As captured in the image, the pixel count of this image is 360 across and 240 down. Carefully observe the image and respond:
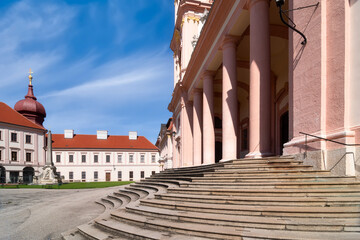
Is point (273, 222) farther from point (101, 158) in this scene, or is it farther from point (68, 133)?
point (68, 133)

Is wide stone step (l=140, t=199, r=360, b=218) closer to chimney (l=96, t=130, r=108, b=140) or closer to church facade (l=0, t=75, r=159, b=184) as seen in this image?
church facade (l=0, t=75, r=159, b=184)

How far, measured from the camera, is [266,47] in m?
8.55

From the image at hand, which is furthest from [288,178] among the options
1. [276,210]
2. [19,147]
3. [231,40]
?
[19,147]

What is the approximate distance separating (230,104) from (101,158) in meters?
49.9

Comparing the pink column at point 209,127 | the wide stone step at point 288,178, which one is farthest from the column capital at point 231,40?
the wide stone step at point 288,178

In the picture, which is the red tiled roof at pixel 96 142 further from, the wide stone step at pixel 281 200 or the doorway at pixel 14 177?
the wide stone step at pixel 281 200

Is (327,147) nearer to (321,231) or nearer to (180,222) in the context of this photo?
(321,231)

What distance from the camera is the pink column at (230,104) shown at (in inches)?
433

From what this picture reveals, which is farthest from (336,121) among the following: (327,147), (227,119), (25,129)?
(25,129)

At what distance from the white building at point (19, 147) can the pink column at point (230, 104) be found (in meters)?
41.2

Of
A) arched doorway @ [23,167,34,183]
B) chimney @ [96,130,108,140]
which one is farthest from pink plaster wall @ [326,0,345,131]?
chimney @ [96,130,108,140]

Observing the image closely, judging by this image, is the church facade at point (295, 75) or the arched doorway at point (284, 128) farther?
the arched doorway at point (284, 128)

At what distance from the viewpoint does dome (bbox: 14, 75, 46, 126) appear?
48.7 meters

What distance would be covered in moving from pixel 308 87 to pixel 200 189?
3912mm
